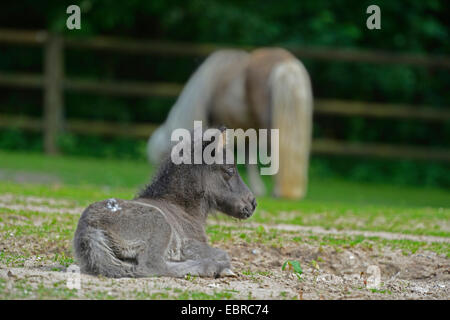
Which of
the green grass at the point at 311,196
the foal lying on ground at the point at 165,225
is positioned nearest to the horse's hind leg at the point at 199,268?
the foal lying on ground at the point at 165,225

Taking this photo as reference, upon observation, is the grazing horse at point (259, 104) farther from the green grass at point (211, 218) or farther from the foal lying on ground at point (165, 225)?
the foal lying on ground at point (165, 225)

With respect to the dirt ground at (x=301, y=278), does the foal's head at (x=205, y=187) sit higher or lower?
higher

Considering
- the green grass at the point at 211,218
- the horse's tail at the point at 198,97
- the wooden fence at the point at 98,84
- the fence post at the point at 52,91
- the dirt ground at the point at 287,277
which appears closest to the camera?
the dirt ground at the point at 287,277

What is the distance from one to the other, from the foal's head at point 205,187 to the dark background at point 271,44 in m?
10.8

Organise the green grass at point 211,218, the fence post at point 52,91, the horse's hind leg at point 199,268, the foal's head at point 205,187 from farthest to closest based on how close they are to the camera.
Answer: the fence post at point 52,91, the green grass at point 211,218, the foal's head at point 205,187, the horse's hind leg at point 199,268

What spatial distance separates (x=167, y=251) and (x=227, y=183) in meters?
0.80

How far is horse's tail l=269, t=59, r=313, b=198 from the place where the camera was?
11.2 metres

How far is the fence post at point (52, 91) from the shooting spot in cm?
1661

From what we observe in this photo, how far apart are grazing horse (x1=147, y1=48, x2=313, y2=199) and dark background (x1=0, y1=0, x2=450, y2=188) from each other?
4733 millimetres

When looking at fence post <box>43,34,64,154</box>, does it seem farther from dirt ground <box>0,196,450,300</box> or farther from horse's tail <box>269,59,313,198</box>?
dirt ground <box>0,196,450,300</box>

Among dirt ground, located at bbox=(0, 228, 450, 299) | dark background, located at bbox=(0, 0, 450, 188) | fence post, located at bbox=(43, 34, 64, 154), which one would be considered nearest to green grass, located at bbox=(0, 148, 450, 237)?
fence post, located at bbox=(43, 34, 64, 154)

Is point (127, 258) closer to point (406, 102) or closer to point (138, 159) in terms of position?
point (138, 159)
